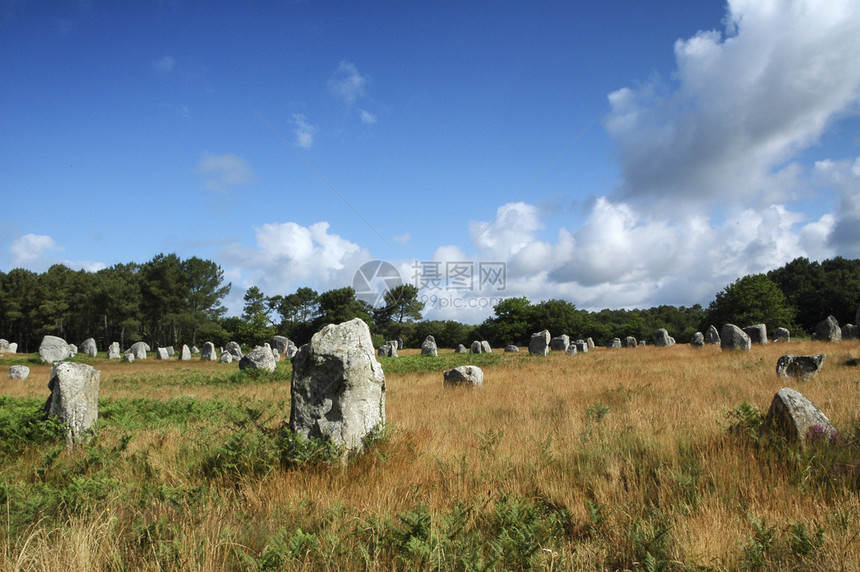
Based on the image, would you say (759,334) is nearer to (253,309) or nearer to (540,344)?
(540,344)

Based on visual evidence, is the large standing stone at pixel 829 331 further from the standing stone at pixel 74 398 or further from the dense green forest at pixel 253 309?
the standing stone at pixel 74 398

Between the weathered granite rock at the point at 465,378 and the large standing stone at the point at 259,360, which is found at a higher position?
the large standing stone at the point at 259,360

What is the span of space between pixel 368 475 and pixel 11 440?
241 inches

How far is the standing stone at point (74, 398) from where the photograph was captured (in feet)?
24.0

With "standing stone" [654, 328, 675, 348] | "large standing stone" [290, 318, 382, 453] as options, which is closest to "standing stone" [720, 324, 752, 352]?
"standing stone" [654, 328, 675, 348]

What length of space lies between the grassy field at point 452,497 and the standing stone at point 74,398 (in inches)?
12.8

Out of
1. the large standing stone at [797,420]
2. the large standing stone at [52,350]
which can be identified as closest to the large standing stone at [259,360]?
the large standing stone at [52,350]

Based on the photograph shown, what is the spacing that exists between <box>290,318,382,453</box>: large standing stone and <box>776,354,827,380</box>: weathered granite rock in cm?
1116

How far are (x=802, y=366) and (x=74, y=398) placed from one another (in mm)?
16122

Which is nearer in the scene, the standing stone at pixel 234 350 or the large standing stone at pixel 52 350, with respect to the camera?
the large standing stone at pixel 52 350

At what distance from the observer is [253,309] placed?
70.0m

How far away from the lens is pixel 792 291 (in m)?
63.1

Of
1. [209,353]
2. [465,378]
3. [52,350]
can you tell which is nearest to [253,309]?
[209,353]

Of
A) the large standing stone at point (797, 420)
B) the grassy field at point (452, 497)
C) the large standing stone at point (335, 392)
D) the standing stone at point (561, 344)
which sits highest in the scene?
the large standing stone at point (335, 392)
